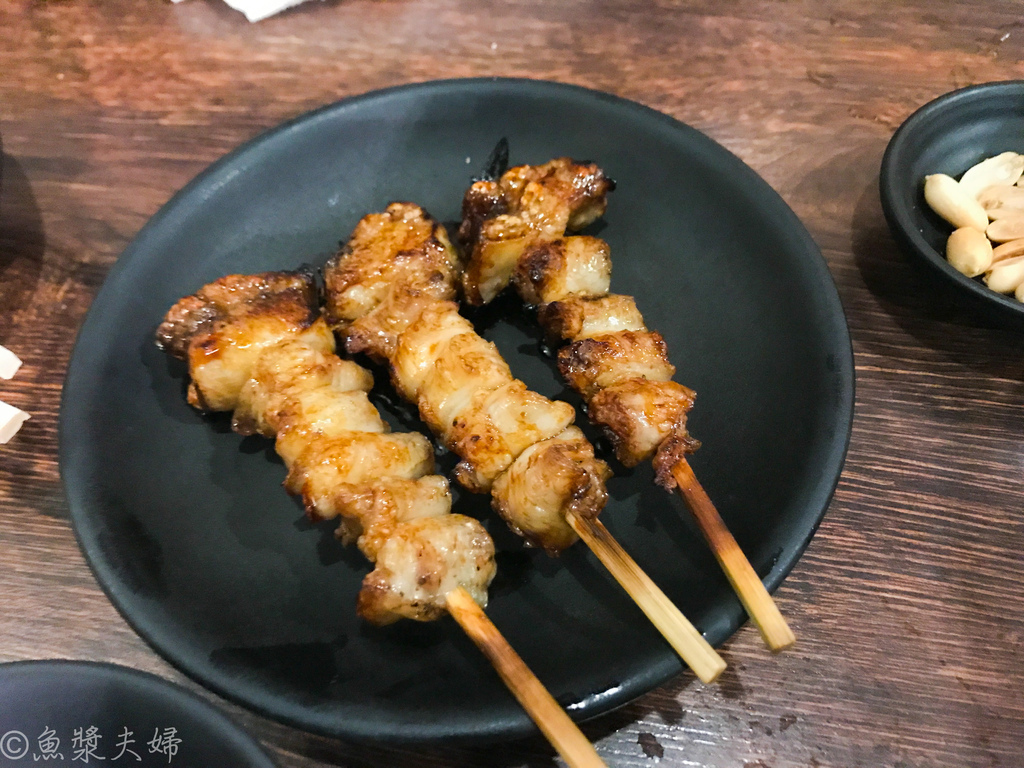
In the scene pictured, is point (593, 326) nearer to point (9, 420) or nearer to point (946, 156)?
point (946, 156)

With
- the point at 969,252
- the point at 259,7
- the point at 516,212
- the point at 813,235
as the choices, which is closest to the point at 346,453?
the point at 516,212

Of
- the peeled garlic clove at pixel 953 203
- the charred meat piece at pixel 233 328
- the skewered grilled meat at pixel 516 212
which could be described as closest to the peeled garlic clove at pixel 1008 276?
the peeled garlic clove at pixel 953 203

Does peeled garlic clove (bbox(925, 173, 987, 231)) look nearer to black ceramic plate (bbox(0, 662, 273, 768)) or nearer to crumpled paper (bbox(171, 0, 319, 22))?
black ceramic plate (bbox(0, 662, 273, 768))

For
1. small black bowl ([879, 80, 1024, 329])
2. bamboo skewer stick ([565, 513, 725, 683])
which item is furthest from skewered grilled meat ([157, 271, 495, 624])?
small black bowl ([879, 80, 1024, 329])

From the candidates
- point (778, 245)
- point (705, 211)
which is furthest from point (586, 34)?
point (778, 245)

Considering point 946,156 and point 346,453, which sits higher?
point 946,156

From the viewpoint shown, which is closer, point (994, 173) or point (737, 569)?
point (737, 569)
